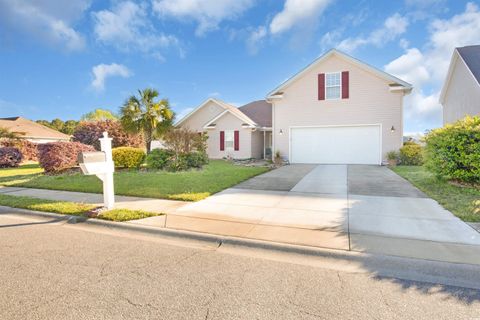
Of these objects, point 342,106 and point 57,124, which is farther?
point 57,124

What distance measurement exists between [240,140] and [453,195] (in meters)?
14.9

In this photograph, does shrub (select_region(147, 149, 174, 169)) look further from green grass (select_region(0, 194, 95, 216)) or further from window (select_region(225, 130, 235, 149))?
window (select_region(225, 130, 235, 149))

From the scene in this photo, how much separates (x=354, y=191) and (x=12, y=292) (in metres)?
7.69

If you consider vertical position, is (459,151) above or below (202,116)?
below

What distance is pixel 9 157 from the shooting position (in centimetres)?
1756

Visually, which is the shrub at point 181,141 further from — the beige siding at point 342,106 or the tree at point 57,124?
the tree at point 57,124

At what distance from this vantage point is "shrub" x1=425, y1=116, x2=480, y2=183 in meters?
7.52

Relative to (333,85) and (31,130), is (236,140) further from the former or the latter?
(31,130)

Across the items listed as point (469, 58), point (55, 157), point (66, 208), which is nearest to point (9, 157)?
point (55, 157)

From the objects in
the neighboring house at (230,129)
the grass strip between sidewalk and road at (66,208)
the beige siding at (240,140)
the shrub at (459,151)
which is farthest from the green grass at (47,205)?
the beige siding at (240,140)

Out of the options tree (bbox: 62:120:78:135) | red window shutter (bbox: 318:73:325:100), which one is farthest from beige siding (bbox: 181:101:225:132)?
tree (bbox: 62:120:78:135)

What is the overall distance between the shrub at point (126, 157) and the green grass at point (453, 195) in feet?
41.7

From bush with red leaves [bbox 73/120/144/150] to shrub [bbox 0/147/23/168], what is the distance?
12.4ft

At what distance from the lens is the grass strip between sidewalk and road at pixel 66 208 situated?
5471 mm
